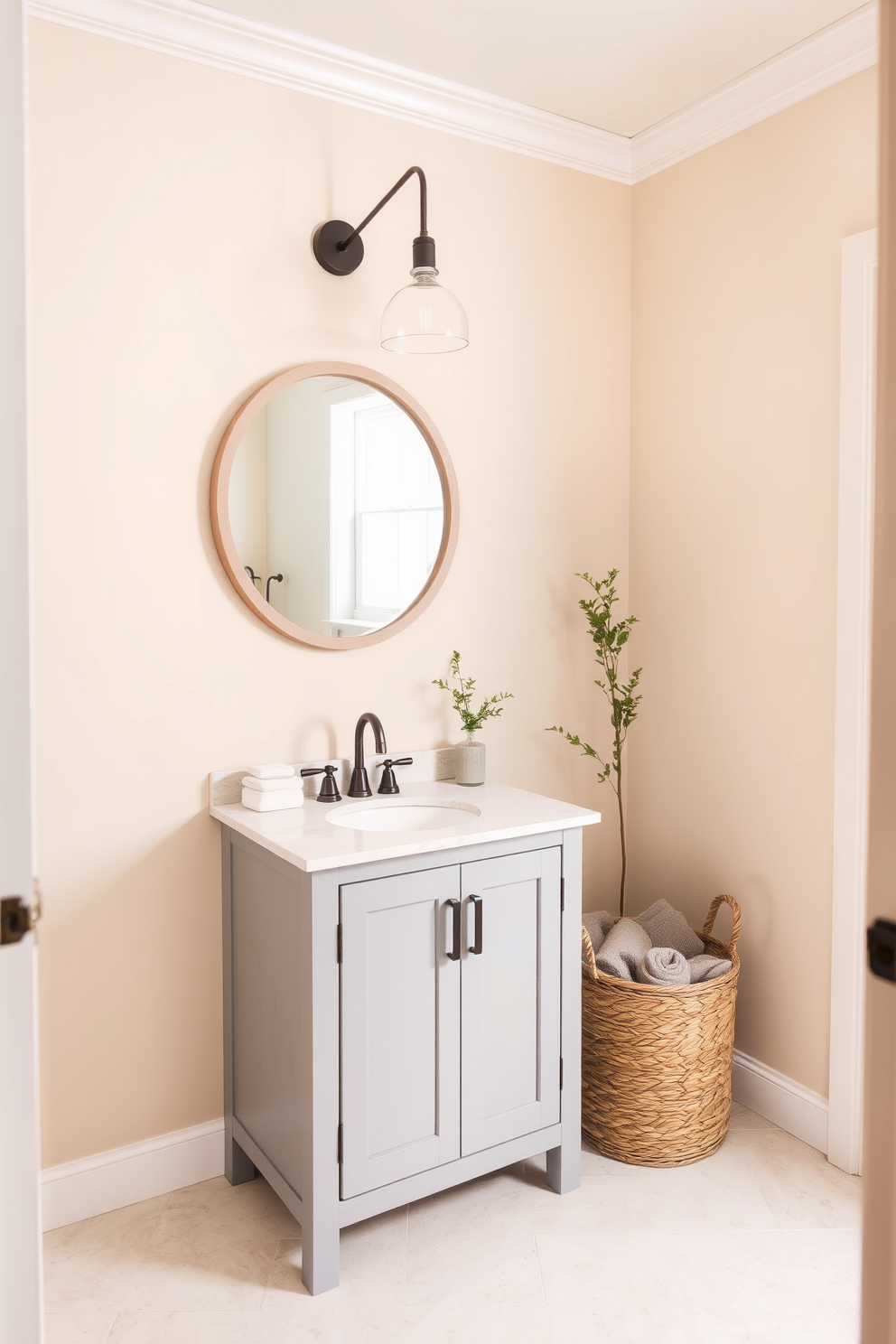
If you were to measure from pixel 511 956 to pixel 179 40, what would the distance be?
2.10m

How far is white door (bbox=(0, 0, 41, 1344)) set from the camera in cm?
96

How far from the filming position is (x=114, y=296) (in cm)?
203

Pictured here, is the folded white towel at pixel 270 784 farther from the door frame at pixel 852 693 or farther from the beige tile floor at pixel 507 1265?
the door frame at pixel 852 693

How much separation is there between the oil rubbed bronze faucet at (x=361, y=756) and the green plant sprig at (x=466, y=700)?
0.27m

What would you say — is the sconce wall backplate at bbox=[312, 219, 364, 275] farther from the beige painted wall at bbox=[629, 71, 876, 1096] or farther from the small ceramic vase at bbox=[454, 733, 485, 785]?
the small ceramic vase at bbox=[454, 733, 485, 785]

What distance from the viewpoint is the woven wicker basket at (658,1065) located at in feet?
7.21

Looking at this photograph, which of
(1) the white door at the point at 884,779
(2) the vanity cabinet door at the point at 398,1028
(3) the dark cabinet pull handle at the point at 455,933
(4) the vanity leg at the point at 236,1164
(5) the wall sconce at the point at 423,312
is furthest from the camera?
(4) the vanity leg at the point at 236,1164

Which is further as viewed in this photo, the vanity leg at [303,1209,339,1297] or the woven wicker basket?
the woven wicker basket

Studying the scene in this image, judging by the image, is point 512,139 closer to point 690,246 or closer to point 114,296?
point 690,246

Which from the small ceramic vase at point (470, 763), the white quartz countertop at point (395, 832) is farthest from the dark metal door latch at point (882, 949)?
the small ceramic vase at point (470, 763)

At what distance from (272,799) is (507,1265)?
1.05 meters

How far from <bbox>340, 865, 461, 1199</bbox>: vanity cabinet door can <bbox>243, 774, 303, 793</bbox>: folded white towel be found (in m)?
0.38

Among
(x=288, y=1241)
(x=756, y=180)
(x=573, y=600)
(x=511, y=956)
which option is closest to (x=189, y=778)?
(x=511, y=956)

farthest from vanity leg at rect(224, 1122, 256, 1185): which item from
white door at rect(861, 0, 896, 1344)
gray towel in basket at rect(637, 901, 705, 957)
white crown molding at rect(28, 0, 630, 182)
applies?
white crown molding at rect(28, 0, 630, 182)
